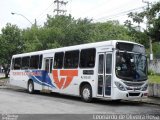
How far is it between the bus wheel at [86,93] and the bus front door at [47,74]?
172 inches

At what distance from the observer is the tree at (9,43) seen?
45125 mm

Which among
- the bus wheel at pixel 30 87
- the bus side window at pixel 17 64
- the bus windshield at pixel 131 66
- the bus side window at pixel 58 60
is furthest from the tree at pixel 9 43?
the bus windshield at pixel 131 66

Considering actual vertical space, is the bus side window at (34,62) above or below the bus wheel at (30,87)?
above

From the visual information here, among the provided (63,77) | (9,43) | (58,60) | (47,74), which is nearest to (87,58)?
(63,77)

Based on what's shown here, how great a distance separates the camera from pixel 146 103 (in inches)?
717

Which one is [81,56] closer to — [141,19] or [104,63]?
[104,63]

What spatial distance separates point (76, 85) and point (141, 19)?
20.6ft

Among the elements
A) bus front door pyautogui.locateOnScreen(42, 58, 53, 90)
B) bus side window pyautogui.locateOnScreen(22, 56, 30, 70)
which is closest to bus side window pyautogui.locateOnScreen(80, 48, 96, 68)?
bus front door pyautogui.locateOnScreen(42, 58, 53, 90)

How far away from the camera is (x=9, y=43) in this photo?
45625mm

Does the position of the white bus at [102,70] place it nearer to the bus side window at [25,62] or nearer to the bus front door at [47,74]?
the bus front door at [47,74]

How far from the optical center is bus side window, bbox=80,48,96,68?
60.6 ft

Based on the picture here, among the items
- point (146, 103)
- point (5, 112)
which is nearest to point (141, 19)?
point (146, 103)

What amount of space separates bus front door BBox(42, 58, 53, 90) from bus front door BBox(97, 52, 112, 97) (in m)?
5.80

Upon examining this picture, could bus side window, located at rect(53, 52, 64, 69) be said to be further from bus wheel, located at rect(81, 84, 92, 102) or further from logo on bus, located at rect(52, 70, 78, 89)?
bus wheel, located at rect(81, 84, 92, 102)
